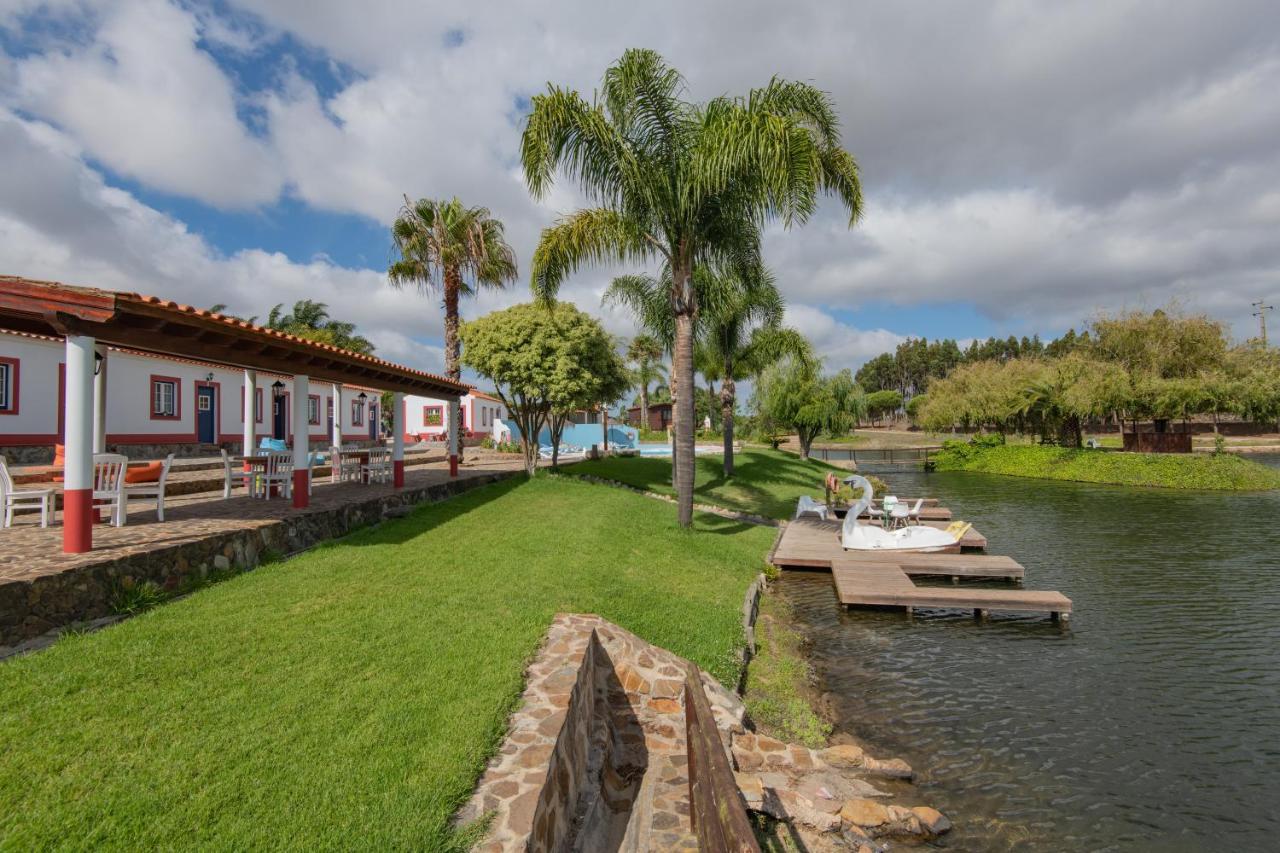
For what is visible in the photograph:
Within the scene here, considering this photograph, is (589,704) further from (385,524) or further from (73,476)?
(385,524)

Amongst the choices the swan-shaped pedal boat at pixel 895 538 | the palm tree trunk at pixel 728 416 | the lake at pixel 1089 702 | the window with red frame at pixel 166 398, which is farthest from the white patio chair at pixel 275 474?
the palm tree trunk at pixel 728 416

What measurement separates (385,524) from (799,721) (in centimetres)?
848

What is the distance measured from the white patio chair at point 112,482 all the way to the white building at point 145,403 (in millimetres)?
5401

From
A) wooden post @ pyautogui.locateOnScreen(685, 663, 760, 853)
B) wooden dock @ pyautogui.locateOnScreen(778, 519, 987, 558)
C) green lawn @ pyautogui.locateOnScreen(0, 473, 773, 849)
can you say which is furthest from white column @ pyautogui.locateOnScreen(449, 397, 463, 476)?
wooden post @ pyautogui.locateOnScreen(685, 663, 760, 853)

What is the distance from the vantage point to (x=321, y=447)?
26188 millimetres

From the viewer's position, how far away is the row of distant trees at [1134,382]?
111 ft

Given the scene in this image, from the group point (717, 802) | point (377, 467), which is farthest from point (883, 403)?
point (717, 802)

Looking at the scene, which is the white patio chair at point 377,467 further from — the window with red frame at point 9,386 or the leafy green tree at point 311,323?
the leafy green tree at point 311,323

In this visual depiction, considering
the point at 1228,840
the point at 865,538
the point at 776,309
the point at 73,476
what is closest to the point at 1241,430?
the point at 776,309

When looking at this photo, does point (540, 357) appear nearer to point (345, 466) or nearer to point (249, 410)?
point (345, 466)

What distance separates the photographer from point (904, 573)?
12.6m

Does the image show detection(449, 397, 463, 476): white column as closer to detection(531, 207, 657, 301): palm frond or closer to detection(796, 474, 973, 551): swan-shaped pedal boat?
detection(531, 207, 657, 301): palm frond

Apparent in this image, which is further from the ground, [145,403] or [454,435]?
[145,403]

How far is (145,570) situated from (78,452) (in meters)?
1.51
